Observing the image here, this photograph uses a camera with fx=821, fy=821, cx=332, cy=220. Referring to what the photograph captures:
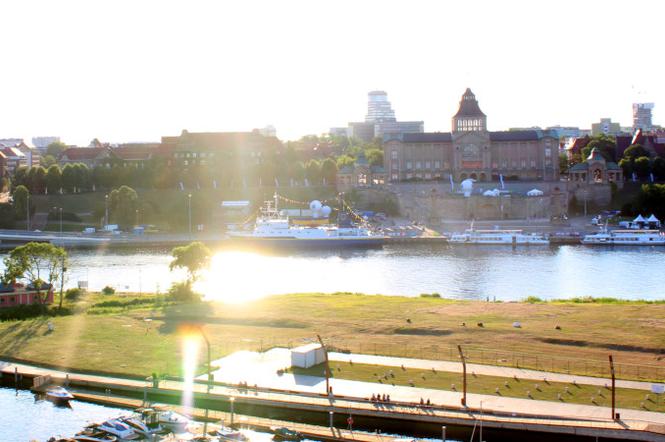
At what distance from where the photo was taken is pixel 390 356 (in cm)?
2666

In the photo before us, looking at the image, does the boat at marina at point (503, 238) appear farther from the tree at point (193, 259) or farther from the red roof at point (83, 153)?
the red roof at point (83, 153)

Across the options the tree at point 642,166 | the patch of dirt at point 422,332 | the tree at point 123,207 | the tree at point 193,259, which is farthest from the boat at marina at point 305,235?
the patch of dirt at point 422,332

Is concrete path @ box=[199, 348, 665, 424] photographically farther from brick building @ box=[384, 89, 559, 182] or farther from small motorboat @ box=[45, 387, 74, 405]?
brick building @ box=[384, 89, 559, 182]

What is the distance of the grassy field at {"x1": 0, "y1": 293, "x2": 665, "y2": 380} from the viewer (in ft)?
86.0

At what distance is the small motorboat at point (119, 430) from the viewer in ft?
67.6

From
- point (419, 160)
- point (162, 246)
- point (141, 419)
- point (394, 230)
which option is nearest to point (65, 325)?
point (141, 419)

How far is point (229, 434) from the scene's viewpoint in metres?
20.4

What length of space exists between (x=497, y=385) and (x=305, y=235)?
1959 inches

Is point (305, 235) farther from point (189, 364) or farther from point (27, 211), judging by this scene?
point (189, 364)

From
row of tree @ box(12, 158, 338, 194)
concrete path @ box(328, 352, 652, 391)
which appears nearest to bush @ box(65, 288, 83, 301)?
concrete path @ box(328, 352, 652, 391)

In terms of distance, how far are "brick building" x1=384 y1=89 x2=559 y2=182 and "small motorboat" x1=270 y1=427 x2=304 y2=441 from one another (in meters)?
69.1

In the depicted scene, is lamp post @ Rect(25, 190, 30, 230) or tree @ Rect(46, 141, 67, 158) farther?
tree @ Rect(46, 141, 67, 158)

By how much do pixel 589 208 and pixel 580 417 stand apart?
214 ft

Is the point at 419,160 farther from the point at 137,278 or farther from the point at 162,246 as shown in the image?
the point at 137,278
